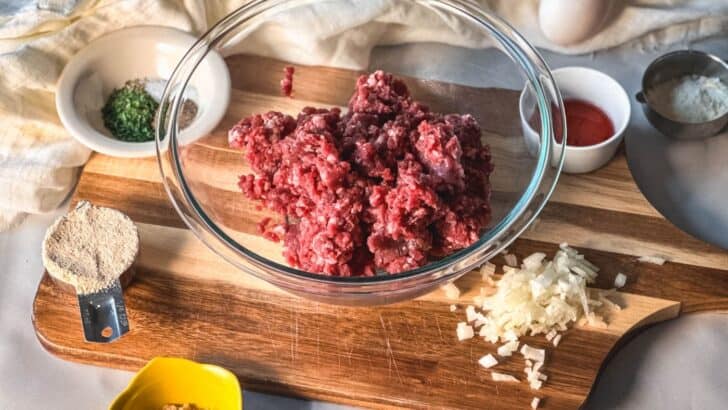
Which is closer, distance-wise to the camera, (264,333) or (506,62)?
(264,333)

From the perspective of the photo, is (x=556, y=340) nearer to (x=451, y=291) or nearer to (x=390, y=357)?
(x=451, y=291)

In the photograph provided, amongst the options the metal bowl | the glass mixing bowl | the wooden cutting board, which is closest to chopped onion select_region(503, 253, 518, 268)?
the wooden cutting board

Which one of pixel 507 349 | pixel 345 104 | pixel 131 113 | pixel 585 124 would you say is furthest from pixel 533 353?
pixel 131 113

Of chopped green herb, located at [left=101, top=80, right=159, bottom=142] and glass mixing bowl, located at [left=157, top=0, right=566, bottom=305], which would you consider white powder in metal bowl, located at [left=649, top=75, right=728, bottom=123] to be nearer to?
glass mixing bowl, located at [left=157, top=0, right=566, bottom=305]

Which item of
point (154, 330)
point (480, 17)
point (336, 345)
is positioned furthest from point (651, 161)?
point (154, 330)

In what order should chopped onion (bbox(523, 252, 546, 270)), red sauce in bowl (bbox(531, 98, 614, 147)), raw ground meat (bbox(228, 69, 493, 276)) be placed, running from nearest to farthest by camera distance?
raw ground meat (bbox(228, 69, 493, 276)), chopped onion (bbox(523, 252, 546, 270)), red sauce in bowl (bbox(531, 98, 614, 147))

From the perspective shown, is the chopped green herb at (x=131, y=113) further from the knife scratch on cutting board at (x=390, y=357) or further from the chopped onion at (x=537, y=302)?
the chopped onion at (x=537, y=302)

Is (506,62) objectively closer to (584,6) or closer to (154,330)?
(584,6)
